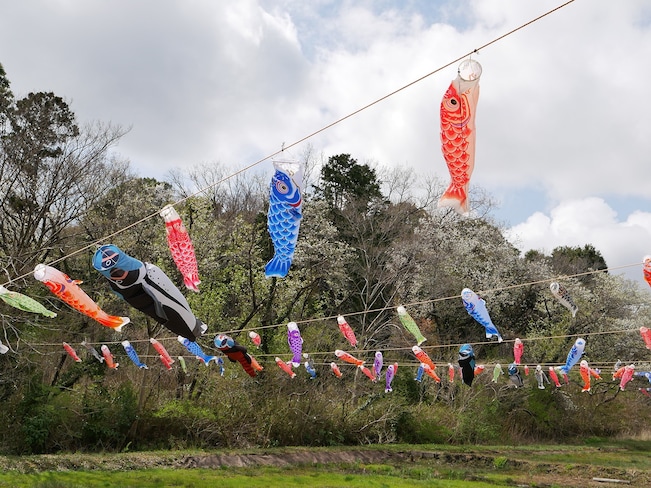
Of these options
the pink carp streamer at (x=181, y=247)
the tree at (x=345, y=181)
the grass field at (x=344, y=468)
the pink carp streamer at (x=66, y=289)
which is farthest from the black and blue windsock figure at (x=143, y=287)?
the tree at (x=345, y=181)

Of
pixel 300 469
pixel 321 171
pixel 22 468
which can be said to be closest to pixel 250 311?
pixel 300 469

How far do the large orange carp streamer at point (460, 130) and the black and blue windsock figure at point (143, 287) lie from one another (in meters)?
2.77

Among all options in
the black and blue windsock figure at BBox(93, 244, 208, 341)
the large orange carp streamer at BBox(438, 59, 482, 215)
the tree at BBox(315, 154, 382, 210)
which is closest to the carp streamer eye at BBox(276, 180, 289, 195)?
the black and blue windsock figure at BBox(93, 244, 208, 341)

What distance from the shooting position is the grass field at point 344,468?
10.8 metres

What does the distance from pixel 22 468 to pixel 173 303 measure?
6919mm

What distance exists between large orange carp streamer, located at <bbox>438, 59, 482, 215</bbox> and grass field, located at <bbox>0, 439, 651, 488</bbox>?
807 centimetres

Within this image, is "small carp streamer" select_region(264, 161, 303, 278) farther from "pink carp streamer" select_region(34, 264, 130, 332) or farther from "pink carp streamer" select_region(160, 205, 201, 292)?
"pink carp streamer" select_region(34, 264, 130, 332)

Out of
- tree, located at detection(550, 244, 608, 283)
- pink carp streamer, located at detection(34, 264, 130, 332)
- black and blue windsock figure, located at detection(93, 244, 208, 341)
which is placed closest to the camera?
black and blue windsock figure, located at detection(93, 244, 208, 341)

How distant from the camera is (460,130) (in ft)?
14.9

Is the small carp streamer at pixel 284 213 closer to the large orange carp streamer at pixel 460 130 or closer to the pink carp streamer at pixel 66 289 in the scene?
the large orange carp streamer at pixel 460 130

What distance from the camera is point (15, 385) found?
40.8 ft

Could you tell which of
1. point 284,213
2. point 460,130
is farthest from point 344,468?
point 460,130

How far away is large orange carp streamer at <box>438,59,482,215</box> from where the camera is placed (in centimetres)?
446

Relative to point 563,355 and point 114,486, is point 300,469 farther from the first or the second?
point 563,355
